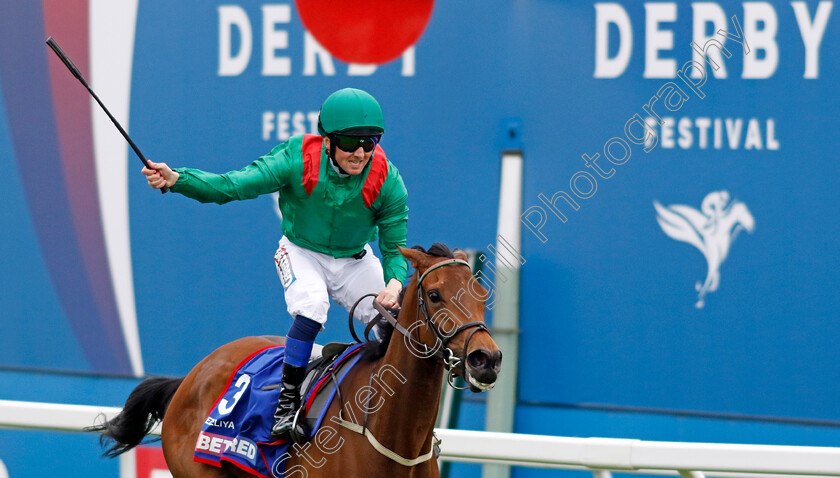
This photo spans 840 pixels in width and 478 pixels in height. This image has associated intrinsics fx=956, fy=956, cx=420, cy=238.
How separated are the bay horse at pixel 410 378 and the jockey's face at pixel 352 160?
39 cm

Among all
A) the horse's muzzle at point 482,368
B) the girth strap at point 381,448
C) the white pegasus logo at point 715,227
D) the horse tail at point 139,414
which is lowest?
the horse tail at point 139,414

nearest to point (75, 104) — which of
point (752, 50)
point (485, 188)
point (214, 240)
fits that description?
point (214, 240)

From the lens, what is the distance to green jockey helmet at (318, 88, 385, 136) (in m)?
3.08

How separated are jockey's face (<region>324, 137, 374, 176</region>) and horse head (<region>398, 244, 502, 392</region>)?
1.28 feet

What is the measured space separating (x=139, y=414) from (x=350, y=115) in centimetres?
165

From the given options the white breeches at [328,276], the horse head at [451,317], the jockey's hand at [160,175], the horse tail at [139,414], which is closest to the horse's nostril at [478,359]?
the horse head at [451,317]

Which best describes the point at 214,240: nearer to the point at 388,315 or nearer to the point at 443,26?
the point at 443,26

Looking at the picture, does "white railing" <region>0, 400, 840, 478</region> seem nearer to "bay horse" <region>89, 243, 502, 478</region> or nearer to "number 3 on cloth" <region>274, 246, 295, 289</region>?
"bay horse" <region>89, 243, 502, 478</region>

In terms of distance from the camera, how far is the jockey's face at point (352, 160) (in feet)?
10.3

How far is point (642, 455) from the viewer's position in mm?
2920

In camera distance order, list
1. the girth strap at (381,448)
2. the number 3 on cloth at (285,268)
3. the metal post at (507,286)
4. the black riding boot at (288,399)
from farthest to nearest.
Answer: the metal post at (507,286), the number 3 on cloth at (285,268), the black riding boot at (288,399), the girth strap at (381,448)

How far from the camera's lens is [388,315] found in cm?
302

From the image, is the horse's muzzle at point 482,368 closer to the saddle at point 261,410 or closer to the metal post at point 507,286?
the saddle at point 261,410

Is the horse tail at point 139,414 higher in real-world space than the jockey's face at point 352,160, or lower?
lower
